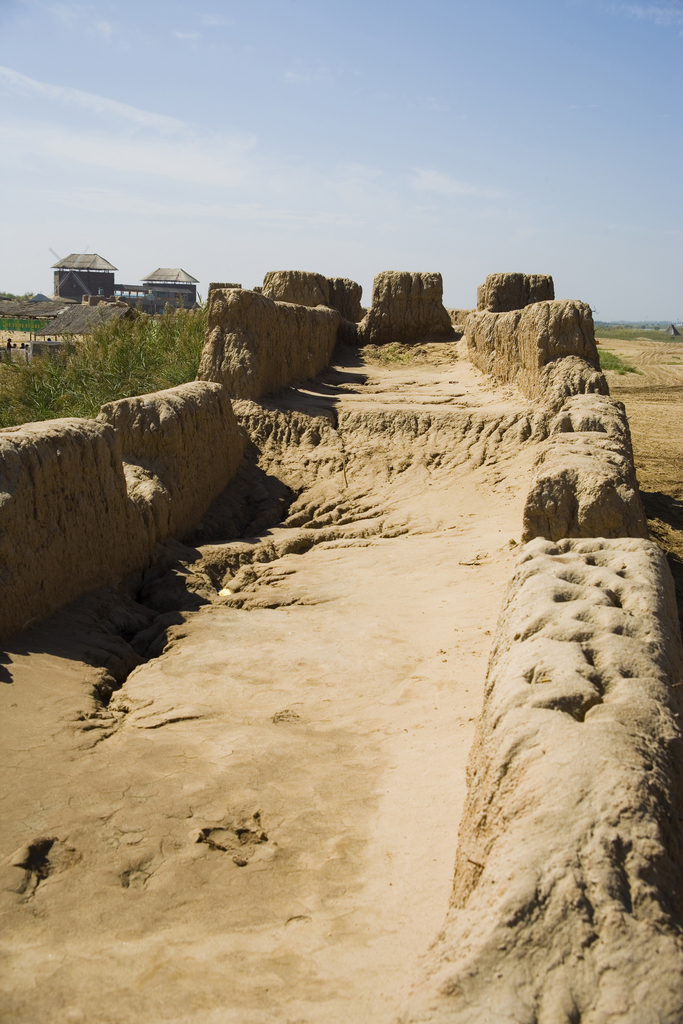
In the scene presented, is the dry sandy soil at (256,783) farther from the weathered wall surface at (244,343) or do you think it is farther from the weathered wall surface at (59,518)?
the weathered wall surface at (244,343)

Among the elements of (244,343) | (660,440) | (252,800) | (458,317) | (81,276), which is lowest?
(252,800)

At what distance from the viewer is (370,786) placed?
3.75m

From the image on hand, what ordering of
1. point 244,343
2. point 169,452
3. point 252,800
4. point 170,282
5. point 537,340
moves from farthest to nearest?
1. point 170,282
2. point 244,343
3. point 537,340
4. point 169,452
5. point 252,800

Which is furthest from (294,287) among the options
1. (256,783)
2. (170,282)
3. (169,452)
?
(170,282)

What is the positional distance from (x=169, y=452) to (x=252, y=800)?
4.77 metres

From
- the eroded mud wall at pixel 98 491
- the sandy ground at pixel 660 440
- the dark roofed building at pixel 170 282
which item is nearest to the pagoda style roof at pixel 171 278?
the dark roofed building at pixel 170 282

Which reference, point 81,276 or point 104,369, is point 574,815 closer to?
point 104,369

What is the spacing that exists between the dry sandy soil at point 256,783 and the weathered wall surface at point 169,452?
1.97 feet

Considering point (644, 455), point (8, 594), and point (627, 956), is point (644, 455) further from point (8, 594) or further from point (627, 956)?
point (627, 956)

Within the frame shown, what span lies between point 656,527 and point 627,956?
8.94 meters

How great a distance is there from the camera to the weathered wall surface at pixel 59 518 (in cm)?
526

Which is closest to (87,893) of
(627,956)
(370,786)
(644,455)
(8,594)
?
(370,786)

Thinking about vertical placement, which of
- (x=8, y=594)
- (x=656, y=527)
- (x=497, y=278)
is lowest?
(x=656, y=527)

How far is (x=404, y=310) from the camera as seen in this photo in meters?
15.0
